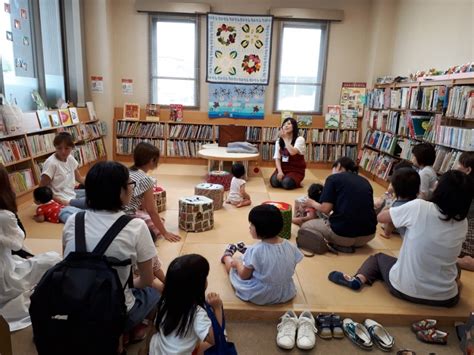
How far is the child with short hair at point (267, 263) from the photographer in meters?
1.93

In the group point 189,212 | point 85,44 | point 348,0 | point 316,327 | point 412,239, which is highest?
point 348,0

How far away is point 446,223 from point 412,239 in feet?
0.65

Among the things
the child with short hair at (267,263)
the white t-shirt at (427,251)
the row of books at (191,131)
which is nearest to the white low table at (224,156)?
the row of books at (191,131)

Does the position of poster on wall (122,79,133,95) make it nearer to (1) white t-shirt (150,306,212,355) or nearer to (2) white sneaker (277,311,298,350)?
(2) white sneaker (277,311,298,350)

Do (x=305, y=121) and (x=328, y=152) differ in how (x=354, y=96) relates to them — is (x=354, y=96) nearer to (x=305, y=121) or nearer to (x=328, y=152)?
(x=305, y=121)

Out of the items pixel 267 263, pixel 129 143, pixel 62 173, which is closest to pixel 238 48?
pixel 129 143


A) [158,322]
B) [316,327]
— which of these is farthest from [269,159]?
[158,322]

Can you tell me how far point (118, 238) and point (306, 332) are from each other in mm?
1113

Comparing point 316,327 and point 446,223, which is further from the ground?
point 446,223

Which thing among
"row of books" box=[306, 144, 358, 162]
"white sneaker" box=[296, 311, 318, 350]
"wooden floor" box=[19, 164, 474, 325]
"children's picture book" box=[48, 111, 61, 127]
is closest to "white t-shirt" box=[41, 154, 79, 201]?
"wooden floor" box=[19, 164, 474, 325]

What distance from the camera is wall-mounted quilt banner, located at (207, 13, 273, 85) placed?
6.12 metres

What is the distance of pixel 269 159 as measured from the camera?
6461mm

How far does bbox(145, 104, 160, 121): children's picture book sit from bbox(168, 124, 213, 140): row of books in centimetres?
29

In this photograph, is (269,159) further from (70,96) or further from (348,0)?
(70,96)
